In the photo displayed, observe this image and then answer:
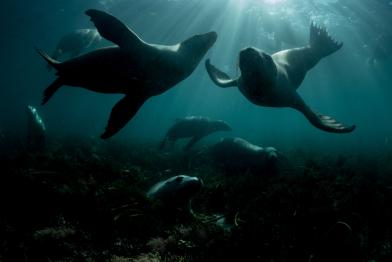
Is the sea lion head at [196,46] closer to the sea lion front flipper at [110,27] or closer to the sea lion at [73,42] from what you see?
the sea lion front flipper at [110,27]

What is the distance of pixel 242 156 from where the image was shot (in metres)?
8.76

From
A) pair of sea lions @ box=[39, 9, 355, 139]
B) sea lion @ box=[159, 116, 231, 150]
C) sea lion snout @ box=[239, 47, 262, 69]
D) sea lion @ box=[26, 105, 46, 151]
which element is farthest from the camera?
sea lion @ box=[159, 116, 231, 150]

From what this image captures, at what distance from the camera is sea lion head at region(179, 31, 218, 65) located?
5465 mm

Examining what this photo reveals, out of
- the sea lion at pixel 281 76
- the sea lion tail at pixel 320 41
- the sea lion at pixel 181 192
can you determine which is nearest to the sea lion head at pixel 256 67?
the sea lion at pixel 281 76

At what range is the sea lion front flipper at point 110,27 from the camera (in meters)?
4.46

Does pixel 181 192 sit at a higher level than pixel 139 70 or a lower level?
lower

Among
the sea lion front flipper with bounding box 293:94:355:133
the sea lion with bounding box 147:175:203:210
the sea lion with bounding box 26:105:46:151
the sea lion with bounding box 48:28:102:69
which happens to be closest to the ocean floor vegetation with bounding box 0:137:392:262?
the sea lion with bounding box 147:175:203:210

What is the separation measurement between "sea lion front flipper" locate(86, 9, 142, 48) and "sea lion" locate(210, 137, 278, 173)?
4.31m

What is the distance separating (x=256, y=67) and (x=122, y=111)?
2437 mm

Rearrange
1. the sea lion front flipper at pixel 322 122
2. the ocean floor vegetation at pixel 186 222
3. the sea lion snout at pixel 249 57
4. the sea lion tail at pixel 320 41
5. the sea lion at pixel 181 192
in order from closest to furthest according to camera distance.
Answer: the ocean floor vegetation at pixel 186 222 < the sea lion snout at pixel 249 57 < the sea lion at pixel 181 192 < the sea lion front flipper at pixel 322 122 < the sea lion tail at pixel 320 41

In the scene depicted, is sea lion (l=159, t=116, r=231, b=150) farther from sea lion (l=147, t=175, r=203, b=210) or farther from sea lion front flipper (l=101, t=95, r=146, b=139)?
sea lion (l=147, t=175, r=203, b=210)

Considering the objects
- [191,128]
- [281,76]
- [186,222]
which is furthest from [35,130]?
[281,76]

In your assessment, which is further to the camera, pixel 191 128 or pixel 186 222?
pixel 191 128

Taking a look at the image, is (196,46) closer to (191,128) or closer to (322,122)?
(322,122)
